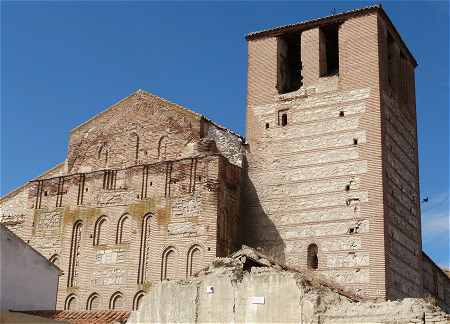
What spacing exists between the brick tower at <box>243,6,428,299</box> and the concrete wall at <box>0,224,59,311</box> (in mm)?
6723

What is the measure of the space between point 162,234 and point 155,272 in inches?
47.7

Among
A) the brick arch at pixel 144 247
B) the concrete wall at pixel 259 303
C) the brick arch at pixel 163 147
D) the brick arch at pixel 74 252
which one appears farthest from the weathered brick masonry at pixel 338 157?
the concrete wall at pixel 259 303

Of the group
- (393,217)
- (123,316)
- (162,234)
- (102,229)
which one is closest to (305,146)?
(393,217)

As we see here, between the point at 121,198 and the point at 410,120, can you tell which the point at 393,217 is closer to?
the point at 410,120

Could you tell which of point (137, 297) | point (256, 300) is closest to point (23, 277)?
point (137, 297)

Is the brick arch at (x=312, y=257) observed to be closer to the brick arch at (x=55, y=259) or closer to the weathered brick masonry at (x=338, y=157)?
the weathered brick masonry at (x=338, y=157)

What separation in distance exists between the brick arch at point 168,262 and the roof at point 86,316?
4440mm

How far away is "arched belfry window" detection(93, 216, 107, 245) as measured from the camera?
78.9 feet

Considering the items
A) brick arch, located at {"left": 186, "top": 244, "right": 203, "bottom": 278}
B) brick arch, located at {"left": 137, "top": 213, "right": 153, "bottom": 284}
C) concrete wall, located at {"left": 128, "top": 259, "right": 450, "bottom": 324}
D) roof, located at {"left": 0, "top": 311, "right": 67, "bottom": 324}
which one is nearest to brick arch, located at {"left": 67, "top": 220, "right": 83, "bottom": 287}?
brick arch, located at {"left": 137, "top": 213, "right": 153, "bottom": 284}

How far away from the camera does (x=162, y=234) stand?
2292 cm

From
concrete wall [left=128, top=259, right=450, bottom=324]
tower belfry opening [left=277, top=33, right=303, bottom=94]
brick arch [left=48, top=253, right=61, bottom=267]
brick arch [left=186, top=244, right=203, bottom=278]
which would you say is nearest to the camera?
concrete wall [left=128, top=259, right=450, bottom=324]

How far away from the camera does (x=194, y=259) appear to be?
22219mm

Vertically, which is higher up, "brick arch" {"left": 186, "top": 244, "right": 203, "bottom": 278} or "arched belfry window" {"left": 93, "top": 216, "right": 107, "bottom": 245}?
"arched belfry window" {"left": 93, "top": 216, "right": 107, "bottom": 245}

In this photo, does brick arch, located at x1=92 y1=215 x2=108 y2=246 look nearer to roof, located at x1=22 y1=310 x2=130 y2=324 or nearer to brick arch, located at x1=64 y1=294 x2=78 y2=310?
brick arch, located at x1=64 y1=294 x2=78 y2=310
